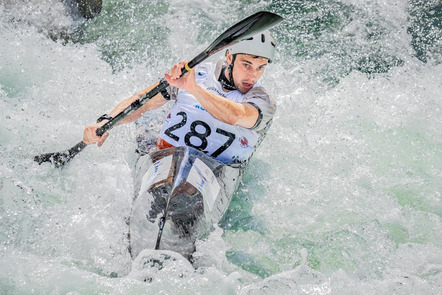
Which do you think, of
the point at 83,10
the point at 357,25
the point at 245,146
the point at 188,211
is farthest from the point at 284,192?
the point at 83,10

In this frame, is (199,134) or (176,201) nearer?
(176,201)

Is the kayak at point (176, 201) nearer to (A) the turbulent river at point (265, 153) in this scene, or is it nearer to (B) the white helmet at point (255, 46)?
(A) the turbulent river at point (265, 153)

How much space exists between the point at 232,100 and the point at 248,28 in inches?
25.6

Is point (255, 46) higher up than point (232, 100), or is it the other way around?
point (255, 46)

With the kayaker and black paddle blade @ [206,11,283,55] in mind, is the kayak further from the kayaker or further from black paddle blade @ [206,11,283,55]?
black paddle blade @ [206,11,283,55]

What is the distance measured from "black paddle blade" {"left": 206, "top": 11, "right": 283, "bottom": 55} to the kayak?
840 mm

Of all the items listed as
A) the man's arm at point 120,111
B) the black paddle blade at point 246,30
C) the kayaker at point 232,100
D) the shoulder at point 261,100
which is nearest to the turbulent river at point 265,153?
the man's arm at point 120,111

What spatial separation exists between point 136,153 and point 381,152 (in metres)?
2.56

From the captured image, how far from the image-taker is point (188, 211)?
3.50 m

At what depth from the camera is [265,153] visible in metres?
5.23

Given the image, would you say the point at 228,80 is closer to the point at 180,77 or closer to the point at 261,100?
the point at 261,100

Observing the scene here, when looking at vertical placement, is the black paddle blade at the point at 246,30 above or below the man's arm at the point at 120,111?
above

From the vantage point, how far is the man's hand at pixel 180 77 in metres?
3.36

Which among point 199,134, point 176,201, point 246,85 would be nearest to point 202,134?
point 199,134
